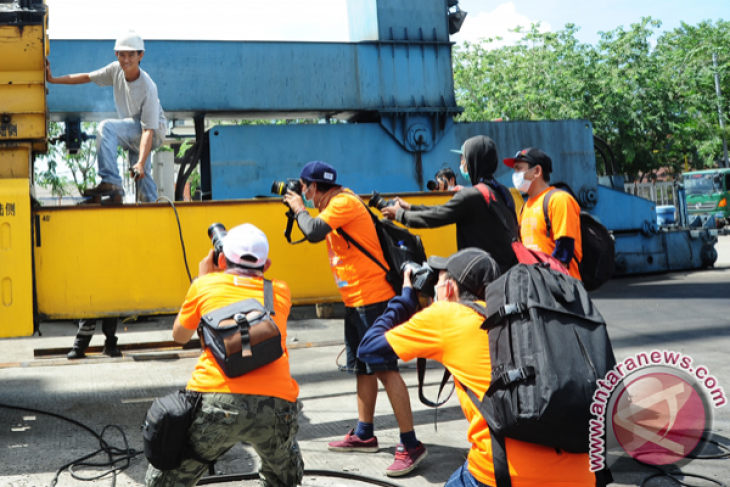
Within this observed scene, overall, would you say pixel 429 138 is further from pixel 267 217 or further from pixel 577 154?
pixel 267 217

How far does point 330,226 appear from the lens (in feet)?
14.3

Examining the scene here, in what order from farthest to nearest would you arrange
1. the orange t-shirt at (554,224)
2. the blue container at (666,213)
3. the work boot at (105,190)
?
the blue container at (666,213), the work boot at (105,190), the orange t-shirt at (554,224)

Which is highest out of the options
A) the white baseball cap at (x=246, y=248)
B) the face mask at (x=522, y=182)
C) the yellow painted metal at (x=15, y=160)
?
the yellow painted metal at (x=15, y=160)

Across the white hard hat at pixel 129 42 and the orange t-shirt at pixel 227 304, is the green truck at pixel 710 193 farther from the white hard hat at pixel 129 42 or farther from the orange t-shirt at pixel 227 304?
the orange t-shirt at pixel 227 304

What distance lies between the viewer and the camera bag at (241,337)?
282 cm

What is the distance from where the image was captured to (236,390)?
2.86m

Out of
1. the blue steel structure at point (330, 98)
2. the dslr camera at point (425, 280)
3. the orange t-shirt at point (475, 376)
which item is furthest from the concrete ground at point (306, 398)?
the blue steel structure at point (330, 98)

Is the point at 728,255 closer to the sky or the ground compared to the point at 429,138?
closer to the ground

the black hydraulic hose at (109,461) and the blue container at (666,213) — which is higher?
the blue container at (666,213)

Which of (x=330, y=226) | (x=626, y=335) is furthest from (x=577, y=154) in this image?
(x=330, y=226)

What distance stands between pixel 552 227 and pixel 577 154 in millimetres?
8896

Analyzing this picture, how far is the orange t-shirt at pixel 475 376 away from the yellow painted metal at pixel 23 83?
128 inches

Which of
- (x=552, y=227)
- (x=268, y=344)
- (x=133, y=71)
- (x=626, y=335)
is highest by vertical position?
(x=133, y=71)

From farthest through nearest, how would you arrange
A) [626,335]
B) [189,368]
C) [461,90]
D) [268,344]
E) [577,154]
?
[461,90]
[577,154]
[626,335]
[189,368]
[268,344]
